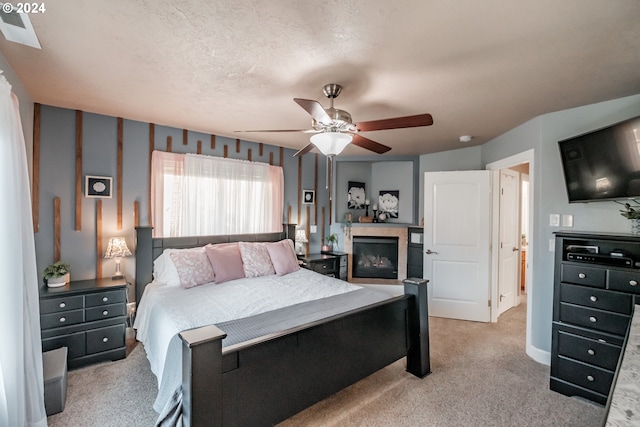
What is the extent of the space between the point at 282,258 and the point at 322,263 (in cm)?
103

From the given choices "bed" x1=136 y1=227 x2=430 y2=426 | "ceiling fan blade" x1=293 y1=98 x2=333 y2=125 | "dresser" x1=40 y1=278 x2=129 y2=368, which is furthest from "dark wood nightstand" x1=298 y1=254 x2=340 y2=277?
"ceiling fan blade" x1=293 y1=98 x2=333 y2=125

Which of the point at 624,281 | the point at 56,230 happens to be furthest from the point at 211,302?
the point at 624,281

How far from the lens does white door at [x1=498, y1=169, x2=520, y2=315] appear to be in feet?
13.5

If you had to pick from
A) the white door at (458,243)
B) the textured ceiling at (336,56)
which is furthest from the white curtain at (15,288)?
the white door at (458,243)

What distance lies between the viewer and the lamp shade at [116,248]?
10.0 feet

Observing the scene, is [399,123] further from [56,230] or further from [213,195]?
[56,230]

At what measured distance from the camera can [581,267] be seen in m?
2.32

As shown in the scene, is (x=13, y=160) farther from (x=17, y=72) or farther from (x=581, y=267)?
(x=581, y=267)

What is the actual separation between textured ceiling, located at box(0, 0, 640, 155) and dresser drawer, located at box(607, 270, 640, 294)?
144cm

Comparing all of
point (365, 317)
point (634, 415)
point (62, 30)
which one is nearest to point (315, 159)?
point (365, 317)

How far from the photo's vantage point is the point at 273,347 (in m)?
1.75

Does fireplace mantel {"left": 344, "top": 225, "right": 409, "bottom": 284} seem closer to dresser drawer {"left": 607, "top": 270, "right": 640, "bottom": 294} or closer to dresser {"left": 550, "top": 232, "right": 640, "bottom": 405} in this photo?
dresser {"left": 550, "top": 232, "right": 640, "bottom": 405}

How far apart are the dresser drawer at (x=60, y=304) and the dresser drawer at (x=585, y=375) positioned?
426 centimetres

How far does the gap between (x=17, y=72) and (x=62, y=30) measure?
987mm
